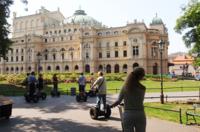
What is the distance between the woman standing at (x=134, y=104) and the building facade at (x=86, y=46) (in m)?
70.9

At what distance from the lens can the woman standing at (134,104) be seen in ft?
21.1

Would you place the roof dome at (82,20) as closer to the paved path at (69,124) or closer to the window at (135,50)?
the window at (135,50)

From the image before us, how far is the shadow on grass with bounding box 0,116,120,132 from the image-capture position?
11.4 meters

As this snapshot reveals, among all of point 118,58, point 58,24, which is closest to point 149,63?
point 118,58

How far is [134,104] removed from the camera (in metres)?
6.50

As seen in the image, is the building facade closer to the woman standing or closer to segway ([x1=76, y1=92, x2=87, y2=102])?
segway ([x1=76, y1=92, x2=87, y2=102])

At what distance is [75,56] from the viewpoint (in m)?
94.2

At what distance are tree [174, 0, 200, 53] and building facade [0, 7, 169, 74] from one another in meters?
50.7

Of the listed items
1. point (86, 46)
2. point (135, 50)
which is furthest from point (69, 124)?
point (86, 46)

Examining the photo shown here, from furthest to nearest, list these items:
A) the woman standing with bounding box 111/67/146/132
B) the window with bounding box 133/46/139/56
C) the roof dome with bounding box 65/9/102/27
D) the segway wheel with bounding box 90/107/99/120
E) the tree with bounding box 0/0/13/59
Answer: the roof dome with bounding box 65/9/102/27 < the window with bounding box 133/46/139/56 < the tree with bounding box 0/0/13/59 < the segway wheel with bounding box 90/107/99/120 < the woman standing with bounding box 111/67/146/132

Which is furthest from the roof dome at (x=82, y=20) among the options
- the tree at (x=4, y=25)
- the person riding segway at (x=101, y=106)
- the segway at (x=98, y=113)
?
the segway at (x=98, y=113)

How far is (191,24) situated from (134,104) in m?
19.3

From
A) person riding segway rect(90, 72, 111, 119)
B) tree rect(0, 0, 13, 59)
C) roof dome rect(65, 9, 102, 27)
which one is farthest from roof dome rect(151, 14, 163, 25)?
person riding segway rect(90, 72, 111, 119)

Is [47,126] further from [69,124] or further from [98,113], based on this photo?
[98,113]
